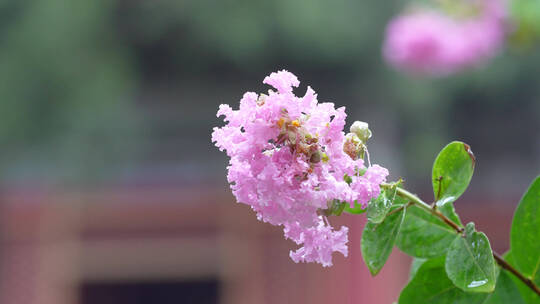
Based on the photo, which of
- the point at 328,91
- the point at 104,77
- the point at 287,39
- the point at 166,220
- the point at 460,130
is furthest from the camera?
the point at 460,130

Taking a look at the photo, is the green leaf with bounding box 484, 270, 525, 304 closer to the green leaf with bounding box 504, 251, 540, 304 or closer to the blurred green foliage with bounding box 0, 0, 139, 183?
the green leaf with bounding box 504, 251, 540, 304

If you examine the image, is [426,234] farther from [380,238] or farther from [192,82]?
[192,82]

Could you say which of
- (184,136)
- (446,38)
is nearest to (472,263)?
(446,38)

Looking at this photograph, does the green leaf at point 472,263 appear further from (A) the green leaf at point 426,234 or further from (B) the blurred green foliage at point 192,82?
(B) the blurred green foliage at point 192,82

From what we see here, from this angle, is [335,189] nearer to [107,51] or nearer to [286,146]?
[286,146]

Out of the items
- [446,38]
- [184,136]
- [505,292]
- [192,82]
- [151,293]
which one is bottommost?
[505,292]

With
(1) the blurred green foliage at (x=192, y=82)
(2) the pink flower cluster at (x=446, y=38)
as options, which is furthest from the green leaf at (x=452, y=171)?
(1) the blurred green foliage at (x=192, y=82)

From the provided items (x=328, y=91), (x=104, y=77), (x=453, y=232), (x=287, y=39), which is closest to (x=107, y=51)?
(x=104, y=77)
